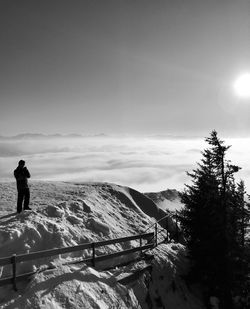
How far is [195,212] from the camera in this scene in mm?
21984

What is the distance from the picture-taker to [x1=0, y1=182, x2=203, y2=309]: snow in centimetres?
1295

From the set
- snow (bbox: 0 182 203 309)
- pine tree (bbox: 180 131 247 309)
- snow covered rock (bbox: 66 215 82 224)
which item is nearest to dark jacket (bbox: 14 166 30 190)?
snow (bbox: 0 182 203 309)

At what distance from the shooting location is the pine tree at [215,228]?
20.0m

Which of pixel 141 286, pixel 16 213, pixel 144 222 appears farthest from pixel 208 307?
pixel 16 213

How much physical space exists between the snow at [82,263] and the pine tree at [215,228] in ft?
4.89

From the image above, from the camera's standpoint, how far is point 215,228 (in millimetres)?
20594

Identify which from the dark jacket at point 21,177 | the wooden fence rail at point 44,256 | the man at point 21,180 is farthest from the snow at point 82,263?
the dark jacket at point 21,177

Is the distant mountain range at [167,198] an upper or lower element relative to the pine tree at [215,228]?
lower

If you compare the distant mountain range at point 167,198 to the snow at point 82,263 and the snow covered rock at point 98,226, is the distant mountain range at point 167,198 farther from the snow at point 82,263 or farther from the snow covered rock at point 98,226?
the snow covered rock at point 98,226

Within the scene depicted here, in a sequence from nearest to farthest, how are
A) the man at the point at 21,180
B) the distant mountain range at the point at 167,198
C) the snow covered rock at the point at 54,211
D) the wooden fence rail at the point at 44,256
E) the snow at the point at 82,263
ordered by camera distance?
the wooden fence rail at the point at 44,256 → the snow at the point at 82,263 → the man at the point at 21,180 → the snow covered rock at the point at 54,211 → the distant mountain range at the point at 167,198

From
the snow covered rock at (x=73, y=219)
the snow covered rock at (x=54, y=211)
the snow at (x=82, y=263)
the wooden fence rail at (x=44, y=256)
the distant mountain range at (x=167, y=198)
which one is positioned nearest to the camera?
the wooden fence rail at (x=44, y=256)

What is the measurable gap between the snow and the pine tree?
1491mm

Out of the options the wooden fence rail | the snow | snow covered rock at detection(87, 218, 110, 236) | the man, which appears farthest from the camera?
snow covered rock at detection(87, 218, 110, 236)

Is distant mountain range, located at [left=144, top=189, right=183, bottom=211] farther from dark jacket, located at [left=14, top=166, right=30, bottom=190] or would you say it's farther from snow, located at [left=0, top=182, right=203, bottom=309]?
dark jacket, located at [left=14, top=166, right=30, bottom=190]
